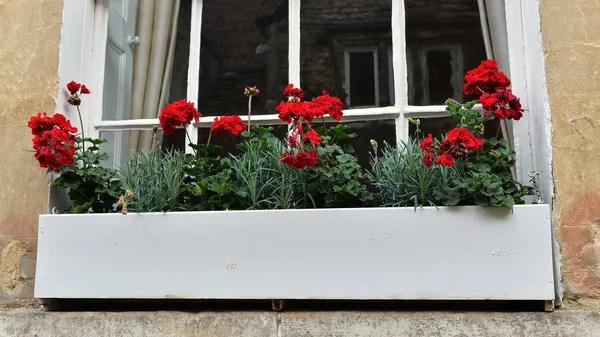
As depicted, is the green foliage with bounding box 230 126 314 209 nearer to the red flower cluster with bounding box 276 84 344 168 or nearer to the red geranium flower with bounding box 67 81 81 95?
the red flower cluster with bounding box 276 84 344 168

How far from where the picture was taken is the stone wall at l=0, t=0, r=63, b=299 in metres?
2.44

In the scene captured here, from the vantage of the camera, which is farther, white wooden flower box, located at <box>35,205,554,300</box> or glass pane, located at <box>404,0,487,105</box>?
glass pane, located at <box>404,0,487,105</box>

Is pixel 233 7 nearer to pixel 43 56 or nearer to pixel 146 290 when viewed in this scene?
pixel 43 56

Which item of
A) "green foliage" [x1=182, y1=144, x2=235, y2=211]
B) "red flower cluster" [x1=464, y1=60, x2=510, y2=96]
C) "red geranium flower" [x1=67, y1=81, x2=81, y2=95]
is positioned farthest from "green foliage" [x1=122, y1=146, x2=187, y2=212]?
"red flower cluster" [x1=464, y1=60, x2=510, y2=96]

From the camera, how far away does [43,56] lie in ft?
8.39

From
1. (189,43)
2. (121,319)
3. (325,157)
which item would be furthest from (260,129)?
(121,319)

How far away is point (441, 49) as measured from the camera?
2510mm

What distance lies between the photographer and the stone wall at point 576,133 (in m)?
2.07

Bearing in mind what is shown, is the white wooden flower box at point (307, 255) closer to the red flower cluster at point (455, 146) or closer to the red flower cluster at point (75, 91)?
the red flower cluster at point (455, 146)

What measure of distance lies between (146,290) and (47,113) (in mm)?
932

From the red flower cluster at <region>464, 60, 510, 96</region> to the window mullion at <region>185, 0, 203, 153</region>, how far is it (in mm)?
1183

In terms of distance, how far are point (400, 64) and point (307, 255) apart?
3.09 feet

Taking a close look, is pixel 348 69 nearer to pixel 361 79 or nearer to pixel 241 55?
pixel 361 79

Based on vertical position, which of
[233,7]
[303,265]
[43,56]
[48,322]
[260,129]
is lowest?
[48,322]
